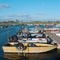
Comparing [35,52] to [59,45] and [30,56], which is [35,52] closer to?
[30,56]

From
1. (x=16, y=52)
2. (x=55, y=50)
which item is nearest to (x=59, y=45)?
(x=55, y=50)

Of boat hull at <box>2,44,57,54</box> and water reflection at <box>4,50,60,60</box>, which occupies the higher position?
boat hull at <box>2,44,57,54</box>

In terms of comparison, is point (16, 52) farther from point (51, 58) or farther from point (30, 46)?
point (51, 58)

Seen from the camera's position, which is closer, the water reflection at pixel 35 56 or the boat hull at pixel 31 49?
the water reflection at pixel 35 56

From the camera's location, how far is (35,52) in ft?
168

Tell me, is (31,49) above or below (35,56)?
above

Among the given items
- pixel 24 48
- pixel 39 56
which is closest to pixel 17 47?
pixel 24 48

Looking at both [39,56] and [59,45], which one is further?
[59,45]

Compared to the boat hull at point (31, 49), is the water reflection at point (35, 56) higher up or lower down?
lower down

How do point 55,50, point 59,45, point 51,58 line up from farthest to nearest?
point 59,45
point 55,50
point 51,58

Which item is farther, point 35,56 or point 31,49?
point 31,49

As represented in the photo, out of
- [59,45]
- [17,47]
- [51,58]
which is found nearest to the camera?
[51,58]

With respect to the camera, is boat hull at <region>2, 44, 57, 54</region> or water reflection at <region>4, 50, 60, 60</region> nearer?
water reflection at <region>4, 50, 60, 60</region>

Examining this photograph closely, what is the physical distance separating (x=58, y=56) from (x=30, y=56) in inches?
219
